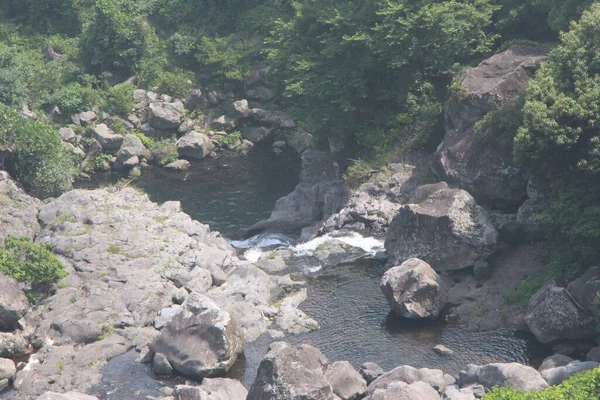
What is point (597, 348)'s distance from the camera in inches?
1225

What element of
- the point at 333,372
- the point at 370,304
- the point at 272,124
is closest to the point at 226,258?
the point at 370,304

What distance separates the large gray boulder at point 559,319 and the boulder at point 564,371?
11.8ft

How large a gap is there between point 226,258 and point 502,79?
692 inches

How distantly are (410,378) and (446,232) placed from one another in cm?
1103

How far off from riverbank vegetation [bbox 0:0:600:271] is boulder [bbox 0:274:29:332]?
1294 centimetres

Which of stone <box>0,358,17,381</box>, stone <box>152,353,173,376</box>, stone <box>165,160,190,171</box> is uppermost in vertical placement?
stone <box>165,160,190,171</box>

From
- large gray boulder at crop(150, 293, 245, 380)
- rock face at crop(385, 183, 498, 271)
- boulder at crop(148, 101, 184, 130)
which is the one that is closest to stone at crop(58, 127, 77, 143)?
boulder at crop(148, 101, 184, 130)

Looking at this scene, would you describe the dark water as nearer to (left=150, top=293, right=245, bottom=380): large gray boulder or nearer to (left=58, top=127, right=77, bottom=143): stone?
(left=58, top=127, right=77, bottom=143): stone

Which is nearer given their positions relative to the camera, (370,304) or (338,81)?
(370,304)

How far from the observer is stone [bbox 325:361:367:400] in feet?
96.2

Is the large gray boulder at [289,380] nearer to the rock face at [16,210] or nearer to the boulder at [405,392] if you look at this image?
the boulder at [405,392]

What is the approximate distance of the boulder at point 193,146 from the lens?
61594mm

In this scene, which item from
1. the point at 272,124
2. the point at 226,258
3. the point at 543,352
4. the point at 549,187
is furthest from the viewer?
the point at 272,124

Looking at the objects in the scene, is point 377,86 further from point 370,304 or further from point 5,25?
point 5,25
